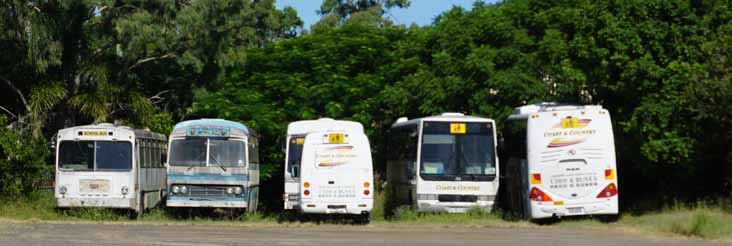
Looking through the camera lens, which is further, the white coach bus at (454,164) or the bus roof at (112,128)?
the bus roof at (112,128)

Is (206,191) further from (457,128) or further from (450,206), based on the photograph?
(457,128)

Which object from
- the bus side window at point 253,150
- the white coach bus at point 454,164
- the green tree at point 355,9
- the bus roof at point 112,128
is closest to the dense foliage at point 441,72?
the bus roof at point 112,128

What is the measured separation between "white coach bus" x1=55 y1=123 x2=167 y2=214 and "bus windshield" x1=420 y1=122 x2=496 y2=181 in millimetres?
7611

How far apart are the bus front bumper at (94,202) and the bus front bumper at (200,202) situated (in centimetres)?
110

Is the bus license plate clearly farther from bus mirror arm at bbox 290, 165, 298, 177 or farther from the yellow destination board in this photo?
the yellow destination board

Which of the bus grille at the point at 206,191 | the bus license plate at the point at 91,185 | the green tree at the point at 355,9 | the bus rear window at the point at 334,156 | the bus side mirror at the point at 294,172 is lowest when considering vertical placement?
the bus grille at the point at 206,191

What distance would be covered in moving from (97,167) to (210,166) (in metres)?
2.93

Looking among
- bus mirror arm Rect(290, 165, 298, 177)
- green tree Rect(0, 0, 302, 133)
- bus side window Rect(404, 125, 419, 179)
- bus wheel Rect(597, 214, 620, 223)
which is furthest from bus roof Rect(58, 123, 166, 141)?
bus wheel Rect(597, 214, 620, 223)

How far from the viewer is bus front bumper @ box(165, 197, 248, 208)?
28.5 meters

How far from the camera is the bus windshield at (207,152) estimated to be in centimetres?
2898

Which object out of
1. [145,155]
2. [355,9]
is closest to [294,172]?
[145,155]

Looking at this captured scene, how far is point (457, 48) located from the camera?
3462 centimetres

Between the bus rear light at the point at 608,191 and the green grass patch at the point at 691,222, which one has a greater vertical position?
the bus rear light at the point at 608,191

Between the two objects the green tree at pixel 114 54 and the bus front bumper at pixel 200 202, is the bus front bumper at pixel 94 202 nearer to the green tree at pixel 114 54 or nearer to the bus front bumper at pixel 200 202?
the bus front bumper at pixel 200 202
